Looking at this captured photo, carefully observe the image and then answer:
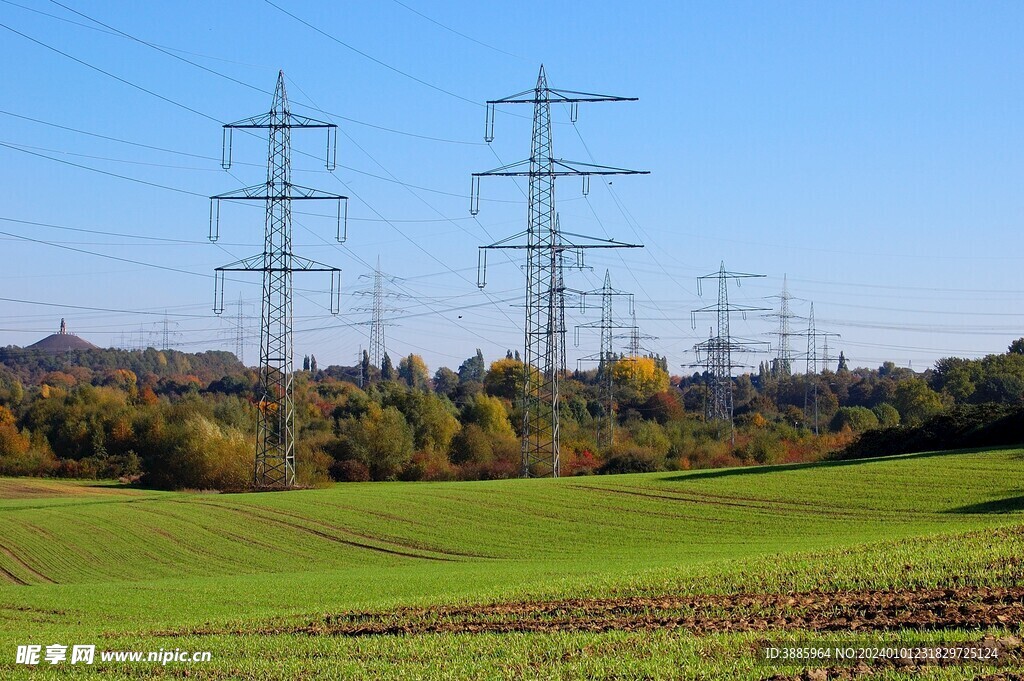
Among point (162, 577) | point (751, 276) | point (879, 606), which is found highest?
point (751, 276)

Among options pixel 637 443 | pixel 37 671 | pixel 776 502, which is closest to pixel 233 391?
pixel 637 443

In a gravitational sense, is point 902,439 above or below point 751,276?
below

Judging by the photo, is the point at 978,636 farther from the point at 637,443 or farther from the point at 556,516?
the point at 637,443

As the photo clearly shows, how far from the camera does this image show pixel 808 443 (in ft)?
289

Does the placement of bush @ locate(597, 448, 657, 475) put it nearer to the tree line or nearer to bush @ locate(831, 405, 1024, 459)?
the tree line

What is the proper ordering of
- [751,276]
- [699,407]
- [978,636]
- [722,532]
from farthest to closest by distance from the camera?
1. [699,407]
2. [751,276]
3. [722,532]
4. [978,636]

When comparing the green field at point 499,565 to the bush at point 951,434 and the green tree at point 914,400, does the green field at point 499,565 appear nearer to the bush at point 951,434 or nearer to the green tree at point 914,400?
the bush at point 951,434

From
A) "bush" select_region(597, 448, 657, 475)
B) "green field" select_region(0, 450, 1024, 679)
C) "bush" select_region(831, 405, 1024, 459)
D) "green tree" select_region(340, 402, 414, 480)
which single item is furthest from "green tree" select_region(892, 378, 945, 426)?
"green field" select_region(0, 450, 1024, 679)

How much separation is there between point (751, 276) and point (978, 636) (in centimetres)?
7433

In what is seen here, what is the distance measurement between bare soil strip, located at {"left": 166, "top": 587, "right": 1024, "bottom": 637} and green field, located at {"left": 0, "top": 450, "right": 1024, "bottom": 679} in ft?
0.33

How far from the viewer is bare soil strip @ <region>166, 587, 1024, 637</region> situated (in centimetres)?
1416

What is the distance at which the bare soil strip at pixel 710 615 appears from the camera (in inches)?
558

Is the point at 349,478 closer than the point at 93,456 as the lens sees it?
Yes

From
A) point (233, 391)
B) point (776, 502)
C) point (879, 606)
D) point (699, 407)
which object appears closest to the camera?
point (879, 606)
